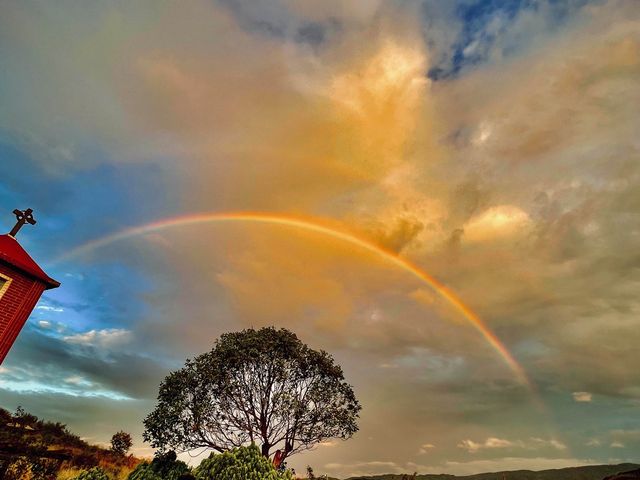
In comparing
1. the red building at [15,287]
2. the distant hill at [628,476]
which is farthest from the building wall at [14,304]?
the distant hill at [628,476]

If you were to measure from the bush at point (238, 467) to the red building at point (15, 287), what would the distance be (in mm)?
25938

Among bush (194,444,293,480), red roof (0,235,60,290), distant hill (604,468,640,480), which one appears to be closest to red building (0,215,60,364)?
red roof (0,235,60,290)

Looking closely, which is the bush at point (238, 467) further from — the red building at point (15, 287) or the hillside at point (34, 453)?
the red building at point (15, 287)

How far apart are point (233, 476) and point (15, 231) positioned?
110ft

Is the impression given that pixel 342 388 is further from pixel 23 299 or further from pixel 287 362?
pixel 23 299

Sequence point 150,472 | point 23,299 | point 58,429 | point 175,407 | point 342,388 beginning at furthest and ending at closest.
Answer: point 58,429 < point 342,388 < point 175,407 < point 23,299 < point 150,472

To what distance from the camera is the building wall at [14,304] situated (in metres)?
28.9

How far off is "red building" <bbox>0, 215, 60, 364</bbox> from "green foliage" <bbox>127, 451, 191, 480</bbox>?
71.8 ft

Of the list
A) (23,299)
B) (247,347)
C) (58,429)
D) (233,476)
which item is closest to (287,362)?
(247,347)

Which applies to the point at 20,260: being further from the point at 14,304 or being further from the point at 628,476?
the point at 628,476

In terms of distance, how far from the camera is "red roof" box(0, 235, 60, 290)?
29.5m

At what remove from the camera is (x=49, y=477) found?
18984 mm

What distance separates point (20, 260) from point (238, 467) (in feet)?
94.5

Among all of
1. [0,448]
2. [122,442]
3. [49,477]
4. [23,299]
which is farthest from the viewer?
[122,442]
